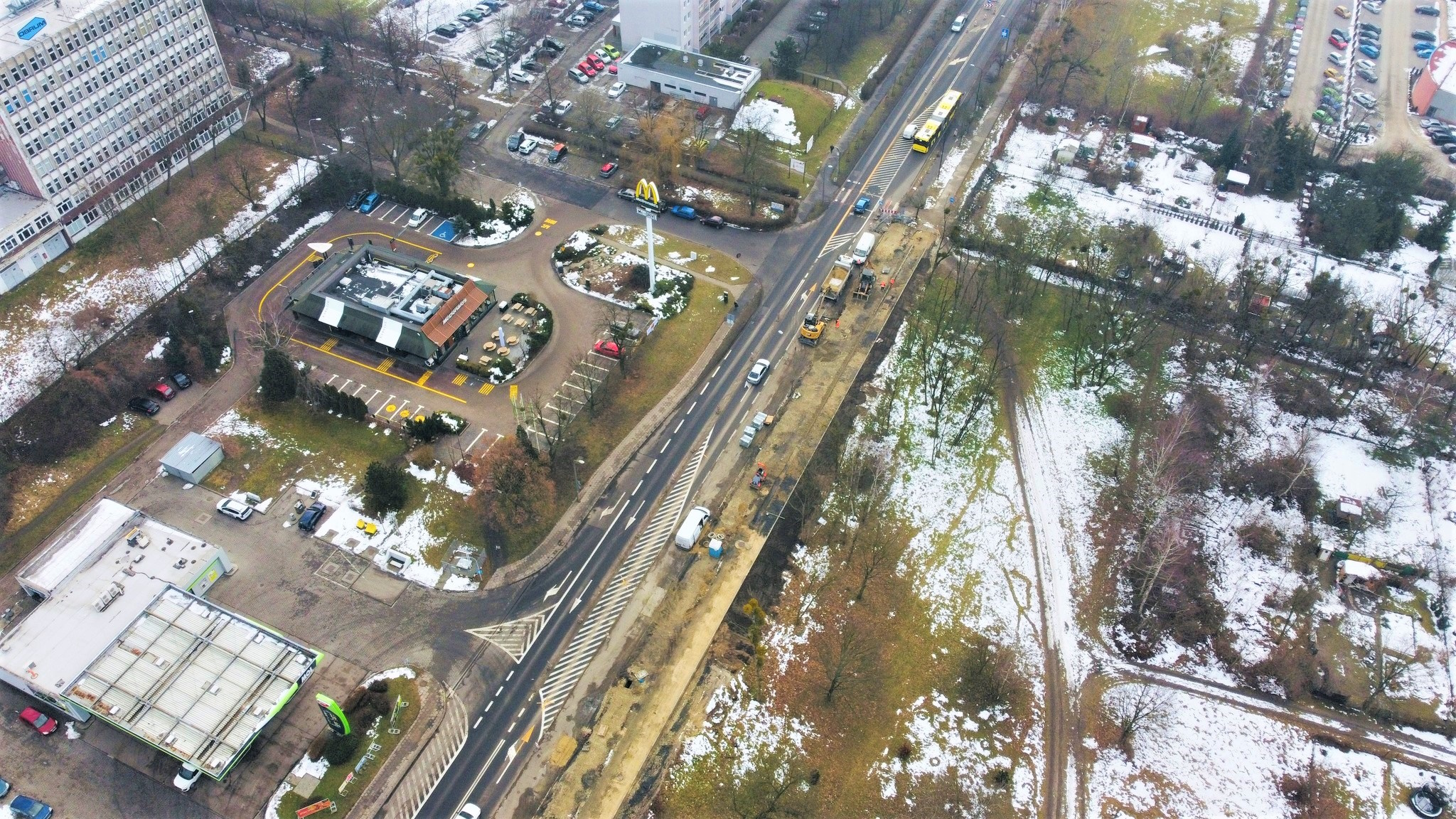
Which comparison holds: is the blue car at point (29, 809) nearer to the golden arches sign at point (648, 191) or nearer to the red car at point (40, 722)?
the red car at point (40, 722)

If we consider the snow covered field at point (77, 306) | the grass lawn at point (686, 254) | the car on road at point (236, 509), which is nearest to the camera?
the car on road at point (236, 509)

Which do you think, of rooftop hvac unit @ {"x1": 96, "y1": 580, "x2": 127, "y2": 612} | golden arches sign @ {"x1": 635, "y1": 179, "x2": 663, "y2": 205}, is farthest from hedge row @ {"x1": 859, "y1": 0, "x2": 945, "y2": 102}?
rooftop hvac unit @ {"x1": 96, "y1": 580, "x2": 127, "y2": 612}

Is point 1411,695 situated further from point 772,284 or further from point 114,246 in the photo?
point 114,246

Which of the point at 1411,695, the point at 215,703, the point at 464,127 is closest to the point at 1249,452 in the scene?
the point at 1411,695

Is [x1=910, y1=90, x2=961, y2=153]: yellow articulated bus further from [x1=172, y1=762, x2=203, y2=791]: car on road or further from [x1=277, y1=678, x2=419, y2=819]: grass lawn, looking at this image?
[x1=172, y1=762, x2=203, y2=791]: car on road

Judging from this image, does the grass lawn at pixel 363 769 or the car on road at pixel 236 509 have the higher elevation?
the car on road at pixel 236 509

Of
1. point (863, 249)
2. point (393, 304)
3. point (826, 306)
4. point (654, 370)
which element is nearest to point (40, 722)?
point (393, 304)

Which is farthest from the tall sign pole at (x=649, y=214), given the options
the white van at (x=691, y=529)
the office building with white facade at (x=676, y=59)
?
the white van at (x=691, y=529)
